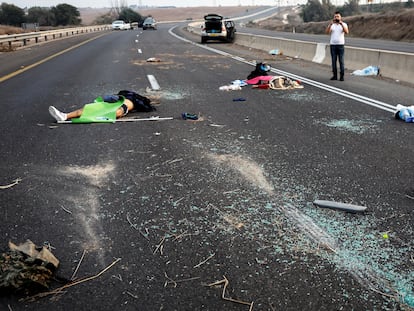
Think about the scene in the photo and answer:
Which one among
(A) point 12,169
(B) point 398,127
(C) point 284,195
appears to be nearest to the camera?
(C) point 284,195

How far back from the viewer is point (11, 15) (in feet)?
286

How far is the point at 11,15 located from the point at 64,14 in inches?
397

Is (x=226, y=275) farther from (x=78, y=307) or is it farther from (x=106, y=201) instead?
(x=106, y=201)

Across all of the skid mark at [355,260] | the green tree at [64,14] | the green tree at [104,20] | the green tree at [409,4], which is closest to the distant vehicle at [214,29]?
the skid mark at [355,260]

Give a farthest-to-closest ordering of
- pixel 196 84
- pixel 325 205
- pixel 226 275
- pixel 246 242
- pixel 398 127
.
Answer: pixel 196 84, pixel 398 127, pixel 325 205, pixel 246 242, pixel 226 275

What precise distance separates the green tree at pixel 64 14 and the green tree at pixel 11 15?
20.9 feet

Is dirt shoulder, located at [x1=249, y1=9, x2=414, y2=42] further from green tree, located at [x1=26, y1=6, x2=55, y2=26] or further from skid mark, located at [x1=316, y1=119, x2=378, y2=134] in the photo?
green tree, located at [x1=26, y1=6, x2=55, y2=26]

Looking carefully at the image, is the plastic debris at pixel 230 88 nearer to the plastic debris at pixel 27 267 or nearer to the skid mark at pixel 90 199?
the skid mark at pixel 90 199

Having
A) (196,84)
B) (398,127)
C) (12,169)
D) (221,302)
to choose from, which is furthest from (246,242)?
(196,84)

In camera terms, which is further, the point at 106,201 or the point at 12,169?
the point at 12,169

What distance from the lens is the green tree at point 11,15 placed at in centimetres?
8638

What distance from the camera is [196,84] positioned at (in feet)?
38.0

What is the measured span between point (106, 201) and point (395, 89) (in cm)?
873

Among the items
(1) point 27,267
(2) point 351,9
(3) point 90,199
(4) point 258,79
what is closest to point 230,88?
(4) point 258,79
